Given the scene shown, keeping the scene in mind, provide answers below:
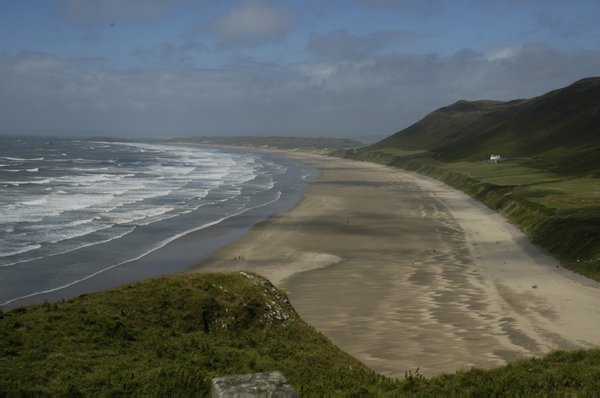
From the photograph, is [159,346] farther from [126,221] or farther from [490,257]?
[126,221]

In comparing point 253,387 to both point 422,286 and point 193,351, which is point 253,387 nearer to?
point 193,351

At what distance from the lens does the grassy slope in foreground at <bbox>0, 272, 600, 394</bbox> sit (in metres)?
10.2

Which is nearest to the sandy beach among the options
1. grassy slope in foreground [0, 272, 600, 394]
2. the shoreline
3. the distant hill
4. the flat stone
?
the shoreline

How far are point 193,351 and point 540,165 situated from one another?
92.5 m

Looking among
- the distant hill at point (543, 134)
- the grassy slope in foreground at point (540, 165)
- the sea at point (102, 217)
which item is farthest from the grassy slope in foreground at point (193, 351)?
the distant hill at point (543, 134)

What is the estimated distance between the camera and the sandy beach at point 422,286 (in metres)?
18.3

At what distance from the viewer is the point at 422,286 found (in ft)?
88.1

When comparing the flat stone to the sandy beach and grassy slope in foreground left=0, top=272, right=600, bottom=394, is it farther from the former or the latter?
the sandy beach

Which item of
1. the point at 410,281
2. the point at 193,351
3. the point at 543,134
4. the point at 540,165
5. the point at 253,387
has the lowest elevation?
the point at 410,281

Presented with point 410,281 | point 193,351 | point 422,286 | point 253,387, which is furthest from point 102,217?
point 253,387

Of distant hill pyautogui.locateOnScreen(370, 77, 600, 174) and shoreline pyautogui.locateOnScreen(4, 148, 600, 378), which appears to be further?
distant hill pyautogui.locateOnScreen(370, 77, 600, 174)

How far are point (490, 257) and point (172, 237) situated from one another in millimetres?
22932

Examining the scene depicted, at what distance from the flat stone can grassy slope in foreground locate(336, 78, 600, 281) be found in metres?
26.2

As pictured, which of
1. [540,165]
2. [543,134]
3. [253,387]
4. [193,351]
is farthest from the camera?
[543,134]
